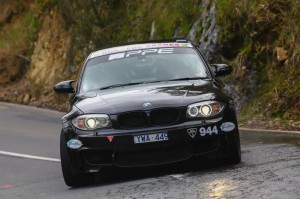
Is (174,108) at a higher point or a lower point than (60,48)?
higher

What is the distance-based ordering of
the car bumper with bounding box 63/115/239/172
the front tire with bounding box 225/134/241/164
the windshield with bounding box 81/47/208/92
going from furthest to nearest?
the windshield with bounding box 81/47/208/92 → the front tire with bounding box 225/134/241/164 → the car bumper with bounding box 63/115/239/172

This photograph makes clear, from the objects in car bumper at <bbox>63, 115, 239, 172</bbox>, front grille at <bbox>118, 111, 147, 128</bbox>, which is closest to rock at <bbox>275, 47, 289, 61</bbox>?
car bumper at <bbox>63, 115, 239, 172</bbox>

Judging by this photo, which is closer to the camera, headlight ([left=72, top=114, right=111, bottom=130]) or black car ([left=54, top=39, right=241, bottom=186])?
black car ([left=54, top=39, right=241, bottom=186])

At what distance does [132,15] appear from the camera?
2172 cm

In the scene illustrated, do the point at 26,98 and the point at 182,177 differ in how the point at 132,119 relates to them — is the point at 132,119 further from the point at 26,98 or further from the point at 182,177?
the point at 26,98

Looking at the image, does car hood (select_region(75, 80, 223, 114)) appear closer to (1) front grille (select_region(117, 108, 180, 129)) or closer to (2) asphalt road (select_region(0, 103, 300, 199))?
(1) front grille (select_region(117, 108, 180, 129))

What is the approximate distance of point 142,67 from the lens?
1047 centimetres

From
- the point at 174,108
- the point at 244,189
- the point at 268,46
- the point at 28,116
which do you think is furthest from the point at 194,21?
the point at 244,189

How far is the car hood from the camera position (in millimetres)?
8836

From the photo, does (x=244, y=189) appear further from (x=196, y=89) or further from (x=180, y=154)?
(x=196, y=89)

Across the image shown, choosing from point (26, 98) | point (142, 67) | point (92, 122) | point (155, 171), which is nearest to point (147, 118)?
point (92, 122)

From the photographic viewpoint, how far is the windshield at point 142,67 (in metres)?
10.2

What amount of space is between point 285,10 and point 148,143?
7195 mm

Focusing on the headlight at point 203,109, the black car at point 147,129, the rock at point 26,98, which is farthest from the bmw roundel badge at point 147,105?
the rock at point 26,98
